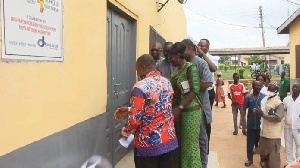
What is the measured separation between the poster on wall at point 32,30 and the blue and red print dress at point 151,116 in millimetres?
786

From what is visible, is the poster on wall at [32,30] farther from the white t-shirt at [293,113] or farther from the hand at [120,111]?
the white t-shirt at [293,113]

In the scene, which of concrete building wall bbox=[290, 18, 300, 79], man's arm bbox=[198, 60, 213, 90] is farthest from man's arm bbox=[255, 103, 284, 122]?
concrete building wall bbox=[290, 18, 300, 79]

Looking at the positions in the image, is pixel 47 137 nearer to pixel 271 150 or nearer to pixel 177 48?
pixel 177 48

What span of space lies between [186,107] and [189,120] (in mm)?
149

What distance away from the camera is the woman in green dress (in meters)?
3.25

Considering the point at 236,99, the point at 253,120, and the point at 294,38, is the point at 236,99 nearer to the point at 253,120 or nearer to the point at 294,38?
the point at 253,120

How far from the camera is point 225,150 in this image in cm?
637

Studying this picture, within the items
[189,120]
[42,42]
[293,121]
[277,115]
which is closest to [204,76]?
[189,120]

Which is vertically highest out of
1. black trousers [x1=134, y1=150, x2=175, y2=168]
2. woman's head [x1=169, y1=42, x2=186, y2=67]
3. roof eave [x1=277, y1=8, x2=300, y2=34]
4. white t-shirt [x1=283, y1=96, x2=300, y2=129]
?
roof eave [x1=277, y1=8, x2=300, y2=34]

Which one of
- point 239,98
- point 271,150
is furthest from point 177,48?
point 239,98

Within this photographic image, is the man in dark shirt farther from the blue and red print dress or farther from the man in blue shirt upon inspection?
the man in blue shirt

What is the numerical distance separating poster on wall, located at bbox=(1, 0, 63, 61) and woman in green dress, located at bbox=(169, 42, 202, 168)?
128 centimetres

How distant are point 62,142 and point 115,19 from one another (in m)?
2.32

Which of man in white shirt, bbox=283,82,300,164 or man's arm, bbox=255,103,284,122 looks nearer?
man's arm, bbox=255,103,284,122
